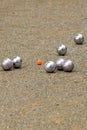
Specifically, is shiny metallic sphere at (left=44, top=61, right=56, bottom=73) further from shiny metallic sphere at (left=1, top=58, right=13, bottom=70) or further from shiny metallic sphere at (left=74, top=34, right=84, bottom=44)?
shiny metallic sphere at (left=74, top=34, right=84, bottom=44)

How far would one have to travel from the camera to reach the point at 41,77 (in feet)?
21.9

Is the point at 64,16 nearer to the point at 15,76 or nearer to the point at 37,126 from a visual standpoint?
the point at 15,76

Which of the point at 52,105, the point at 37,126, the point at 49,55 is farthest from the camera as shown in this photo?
the point at 49,55

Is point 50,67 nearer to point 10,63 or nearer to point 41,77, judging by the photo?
point 41,77

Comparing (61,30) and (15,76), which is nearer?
(15,76)

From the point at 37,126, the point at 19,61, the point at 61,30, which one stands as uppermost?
the point at 61,30

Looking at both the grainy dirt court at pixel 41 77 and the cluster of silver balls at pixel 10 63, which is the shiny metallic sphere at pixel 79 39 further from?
the cluster of silver balls at pixel 10 63

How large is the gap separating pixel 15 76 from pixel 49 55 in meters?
1.27

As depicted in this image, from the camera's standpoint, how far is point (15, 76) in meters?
6.75

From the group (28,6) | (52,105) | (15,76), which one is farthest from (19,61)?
(28,6)

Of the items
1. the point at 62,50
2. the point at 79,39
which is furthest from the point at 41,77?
the point at 79,39

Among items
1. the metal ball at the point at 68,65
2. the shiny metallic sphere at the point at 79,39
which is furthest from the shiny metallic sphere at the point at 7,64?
the shiny metallic sphere at the point at 79,39

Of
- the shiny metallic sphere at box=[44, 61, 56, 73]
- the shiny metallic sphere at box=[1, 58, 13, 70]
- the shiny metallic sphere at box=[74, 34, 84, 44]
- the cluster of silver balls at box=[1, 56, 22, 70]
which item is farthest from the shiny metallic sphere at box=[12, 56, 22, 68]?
the shiny metallic sphere at box=[74, 34, 84, 44]

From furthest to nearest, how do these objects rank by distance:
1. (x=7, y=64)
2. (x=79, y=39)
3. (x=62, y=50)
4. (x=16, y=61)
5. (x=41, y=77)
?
(x=79, y=39) → (x=62, y=50) → (x=16, y=61) → (x=7, y=64) → (x=41, y=77)
